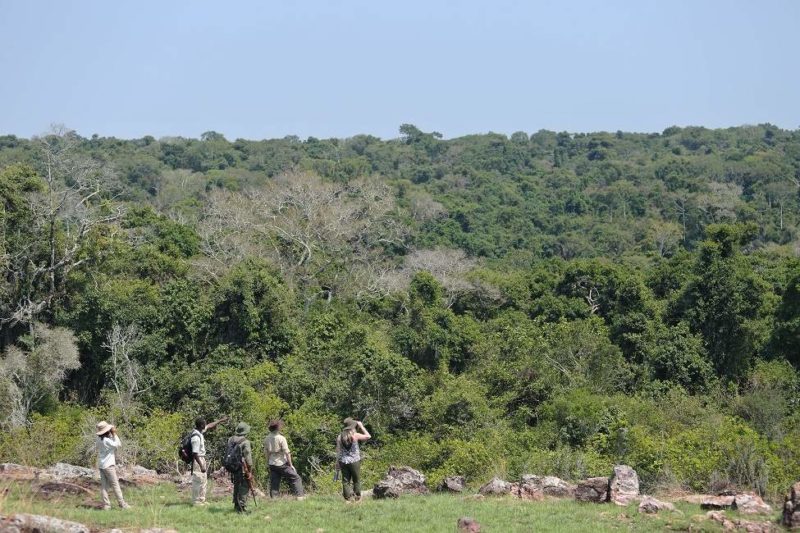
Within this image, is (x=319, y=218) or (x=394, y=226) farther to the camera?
(x=394, y=226)

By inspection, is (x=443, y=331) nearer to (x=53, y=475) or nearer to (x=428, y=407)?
(x=428, y=407)

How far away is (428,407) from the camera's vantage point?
23.8 m

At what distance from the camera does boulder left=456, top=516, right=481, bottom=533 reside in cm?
1140

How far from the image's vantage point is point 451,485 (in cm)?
1492

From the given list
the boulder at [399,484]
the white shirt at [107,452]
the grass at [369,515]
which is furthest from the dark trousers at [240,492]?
the boulder at [399,484]

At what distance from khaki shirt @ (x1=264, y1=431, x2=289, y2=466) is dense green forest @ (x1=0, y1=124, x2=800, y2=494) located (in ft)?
17.9

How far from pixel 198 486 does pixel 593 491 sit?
17.5 ft

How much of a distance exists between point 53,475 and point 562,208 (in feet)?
202

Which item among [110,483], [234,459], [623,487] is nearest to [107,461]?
[110,483]

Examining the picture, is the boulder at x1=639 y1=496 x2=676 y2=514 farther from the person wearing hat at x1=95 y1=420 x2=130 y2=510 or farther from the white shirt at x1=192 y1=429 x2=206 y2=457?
the person wearing hat at x1=95 y1=420 x2=130 y2=510

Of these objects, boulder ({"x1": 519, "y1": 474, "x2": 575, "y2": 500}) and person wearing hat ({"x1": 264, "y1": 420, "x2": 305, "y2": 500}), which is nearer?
person wearing hat ({"x1": 264, "y1": 420, "x2": 305, "y2": 500})

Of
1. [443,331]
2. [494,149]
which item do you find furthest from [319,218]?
[494,149]

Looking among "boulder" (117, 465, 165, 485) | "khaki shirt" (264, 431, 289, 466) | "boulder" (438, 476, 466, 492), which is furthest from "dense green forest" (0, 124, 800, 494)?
"khaki shirt" (264, 431, 289, 466)

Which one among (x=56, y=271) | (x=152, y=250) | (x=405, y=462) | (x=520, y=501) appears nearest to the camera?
(x=520, y=501)
